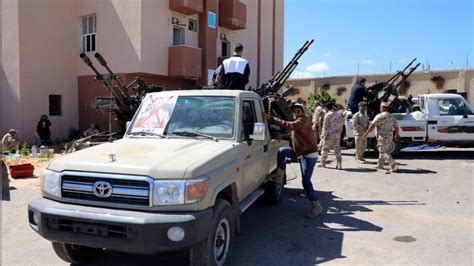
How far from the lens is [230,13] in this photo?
21156 mm

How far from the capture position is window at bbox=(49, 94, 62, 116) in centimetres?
1777

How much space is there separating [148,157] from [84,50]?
16.0 m

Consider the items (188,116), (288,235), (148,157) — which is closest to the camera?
(148,157)

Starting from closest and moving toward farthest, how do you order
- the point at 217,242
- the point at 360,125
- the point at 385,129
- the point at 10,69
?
the point at 217,242 < the point at 385,129 < the point at 360,125 < the point at 10,69

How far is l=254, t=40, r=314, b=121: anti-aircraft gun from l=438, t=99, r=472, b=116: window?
649 centimetres

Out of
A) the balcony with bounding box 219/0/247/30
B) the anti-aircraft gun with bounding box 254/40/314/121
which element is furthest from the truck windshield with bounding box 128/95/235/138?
the balcony with bounding box 219/0/247/30

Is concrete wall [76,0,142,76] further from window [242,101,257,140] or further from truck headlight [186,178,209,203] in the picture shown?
truck headlight [186,178,209,203]

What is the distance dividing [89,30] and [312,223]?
50.6 ft

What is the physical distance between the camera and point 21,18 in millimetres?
16234

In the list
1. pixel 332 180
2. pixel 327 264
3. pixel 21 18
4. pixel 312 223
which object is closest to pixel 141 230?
pixel 327 264

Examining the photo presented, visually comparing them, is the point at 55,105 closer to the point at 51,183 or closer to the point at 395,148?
the point at 395,148

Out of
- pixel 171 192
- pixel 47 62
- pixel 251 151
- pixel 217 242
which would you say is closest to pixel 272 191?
pixel 251 151

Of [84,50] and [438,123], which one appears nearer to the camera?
[438,123]

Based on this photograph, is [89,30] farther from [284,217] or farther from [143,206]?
[143,206]
